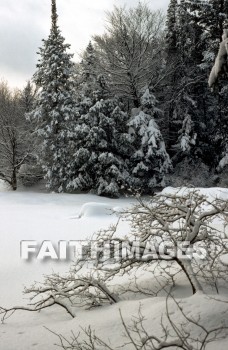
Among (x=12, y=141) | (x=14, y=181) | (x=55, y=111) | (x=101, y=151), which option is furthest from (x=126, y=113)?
(x=14, y=181)

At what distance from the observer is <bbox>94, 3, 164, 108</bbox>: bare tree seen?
953 inches

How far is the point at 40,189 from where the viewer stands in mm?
25766

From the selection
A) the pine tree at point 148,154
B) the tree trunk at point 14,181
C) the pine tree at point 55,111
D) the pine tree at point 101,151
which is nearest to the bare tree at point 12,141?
the tree trunk at point 14,181

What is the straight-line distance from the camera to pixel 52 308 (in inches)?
223

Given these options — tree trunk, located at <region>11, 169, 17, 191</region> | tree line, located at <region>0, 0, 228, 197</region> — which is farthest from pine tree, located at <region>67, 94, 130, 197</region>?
tree trunk, located at <region>11, 169, 17, 191</region>

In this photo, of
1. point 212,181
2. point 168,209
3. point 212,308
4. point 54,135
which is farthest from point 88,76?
point 212,308

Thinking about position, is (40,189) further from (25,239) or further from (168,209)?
(168,209)

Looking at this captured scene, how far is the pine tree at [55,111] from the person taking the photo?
22.8 metres

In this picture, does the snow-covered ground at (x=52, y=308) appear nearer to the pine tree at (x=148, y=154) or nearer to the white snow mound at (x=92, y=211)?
the white snow mound at (x=92, y=211)

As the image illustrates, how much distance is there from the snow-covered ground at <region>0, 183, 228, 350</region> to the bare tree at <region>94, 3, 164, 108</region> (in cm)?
1058

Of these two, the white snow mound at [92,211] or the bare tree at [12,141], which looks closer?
the white snow mound at [92,211]

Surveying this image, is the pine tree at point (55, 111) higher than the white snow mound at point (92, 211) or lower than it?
higher

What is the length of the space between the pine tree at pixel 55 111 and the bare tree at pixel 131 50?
257cm

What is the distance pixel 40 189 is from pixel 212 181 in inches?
441
